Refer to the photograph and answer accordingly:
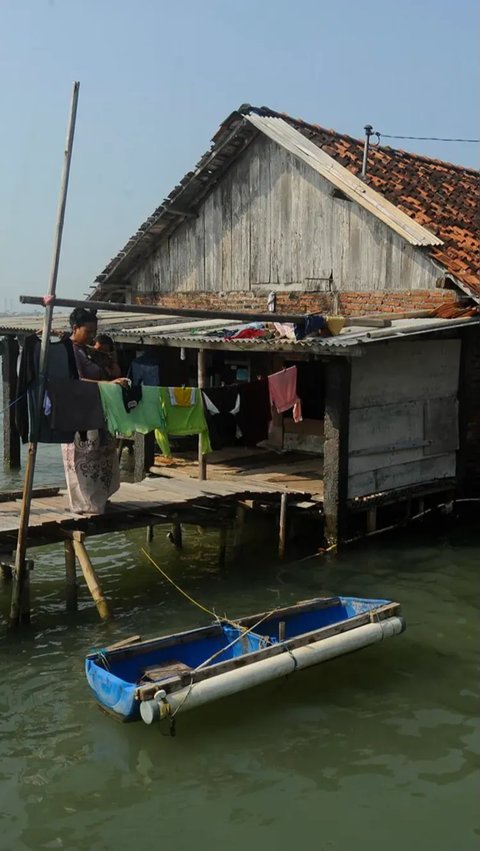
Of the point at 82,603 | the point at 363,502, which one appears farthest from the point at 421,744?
the point at 363,502

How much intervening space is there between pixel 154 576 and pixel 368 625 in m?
3.87

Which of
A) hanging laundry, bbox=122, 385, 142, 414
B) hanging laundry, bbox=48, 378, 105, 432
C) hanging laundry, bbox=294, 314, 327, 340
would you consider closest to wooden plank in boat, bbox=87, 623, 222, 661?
hanging laundry, bbox=48, 378, 105, 432

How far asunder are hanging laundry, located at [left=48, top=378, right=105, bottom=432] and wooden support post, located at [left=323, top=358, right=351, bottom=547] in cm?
328

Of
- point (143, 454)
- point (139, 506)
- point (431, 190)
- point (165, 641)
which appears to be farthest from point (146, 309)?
point (431, 190)

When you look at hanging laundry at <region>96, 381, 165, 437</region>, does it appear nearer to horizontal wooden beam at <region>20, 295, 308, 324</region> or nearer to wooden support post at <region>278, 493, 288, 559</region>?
horizontal wooden beam at <region>20, 295, 308, 324</region>

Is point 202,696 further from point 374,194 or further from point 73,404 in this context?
point 374,194

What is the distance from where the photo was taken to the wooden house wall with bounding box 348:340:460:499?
11.6m

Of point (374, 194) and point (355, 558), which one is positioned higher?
point (374, 194)

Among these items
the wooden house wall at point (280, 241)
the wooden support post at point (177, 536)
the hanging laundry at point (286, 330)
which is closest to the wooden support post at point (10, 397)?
the wooden house wall at point (280, 241)

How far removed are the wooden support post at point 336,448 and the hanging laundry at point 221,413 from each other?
1694mm

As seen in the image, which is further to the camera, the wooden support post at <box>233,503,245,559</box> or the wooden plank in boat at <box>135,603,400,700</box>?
the wooden support post at <box>233,503,245,559</box>

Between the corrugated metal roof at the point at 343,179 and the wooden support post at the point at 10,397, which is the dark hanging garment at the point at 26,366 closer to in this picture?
the corrugated metal roof at the point at 343,179

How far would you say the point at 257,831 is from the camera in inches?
217

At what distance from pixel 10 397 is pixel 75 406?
881cm
